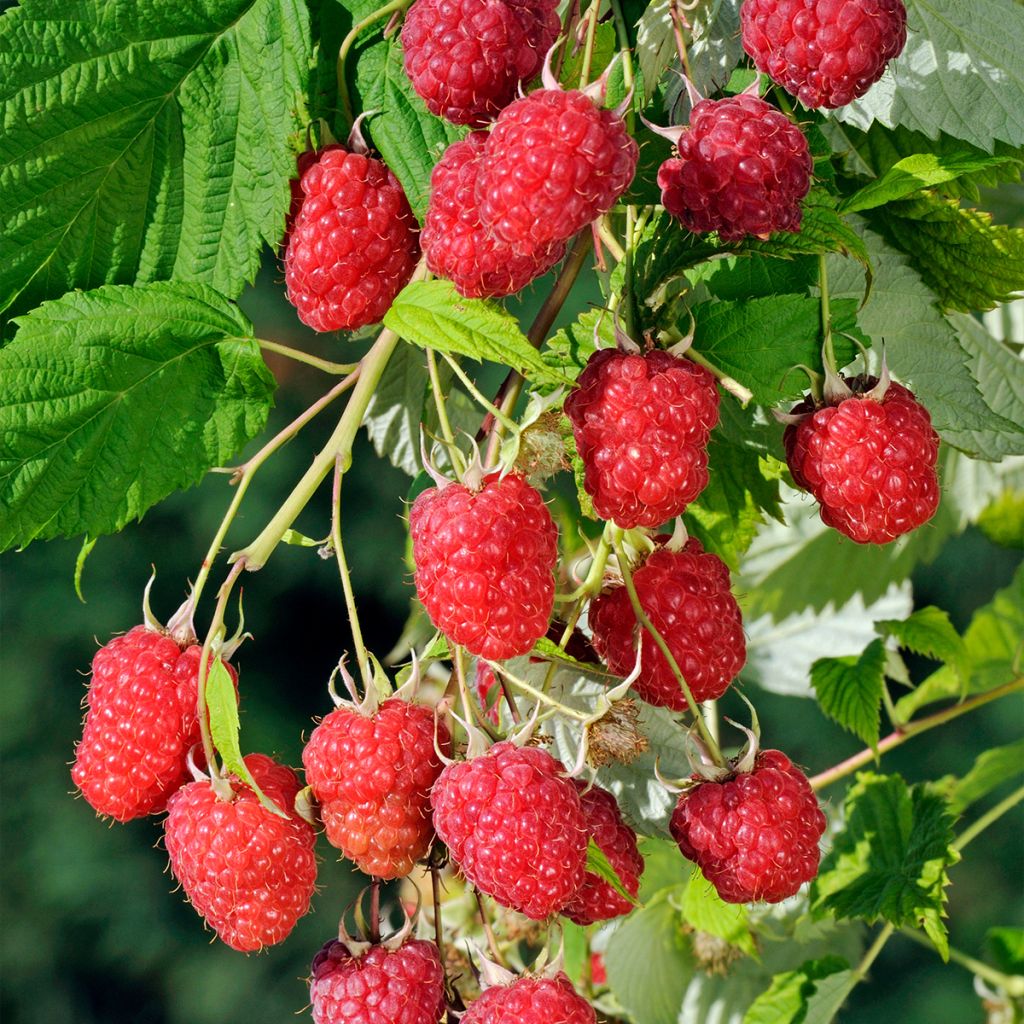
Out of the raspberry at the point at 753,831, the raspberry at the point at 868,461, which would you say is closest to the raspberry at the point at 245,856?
the raspberry at the point at 753,831

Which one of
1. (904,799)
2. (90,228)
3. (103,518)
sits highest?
(90,228)

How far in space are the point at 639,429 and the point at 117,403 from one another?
0.31 meters

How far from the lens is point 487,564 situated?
581 millimetres

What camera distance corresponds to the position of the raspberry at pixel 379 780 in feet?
Result: 2.12

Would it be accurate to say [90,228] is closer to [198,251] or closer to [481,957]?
[198,251]

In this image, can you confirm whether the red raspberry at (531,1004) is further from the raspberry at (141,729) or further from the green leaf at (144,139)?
the green leaf at (144,139)

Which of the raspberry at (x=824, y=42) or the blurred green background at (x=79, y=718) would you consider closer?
the raspberry at (x=824, y=42)

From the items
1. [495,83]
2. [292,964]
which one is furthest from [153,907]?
[495,83]

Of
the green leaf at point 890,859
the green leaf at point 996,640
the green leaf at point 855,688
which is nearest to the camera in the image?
the green leaf at point 890,859

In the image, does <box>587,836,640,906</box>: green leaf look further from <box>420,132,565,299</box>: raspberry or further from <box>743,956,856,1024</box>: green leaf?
<box>743,956,856,1024</box>: green leaf

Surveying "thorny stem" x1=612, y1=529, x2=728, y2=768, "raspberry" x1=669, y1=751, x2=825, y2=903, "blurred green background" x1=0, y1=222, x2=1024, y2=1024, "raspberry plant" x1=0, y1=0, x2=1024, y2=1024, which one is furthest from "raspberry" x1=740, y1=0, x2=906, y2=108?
"blurred green background" x1=0, y1=222, x2=1024, y2=1024

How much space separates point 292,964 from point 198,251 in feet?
10.5

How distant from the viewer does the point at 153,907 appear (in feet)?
11.4

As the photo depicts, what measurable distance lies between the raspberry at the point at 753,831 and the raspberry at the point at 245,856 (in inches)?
8.2
